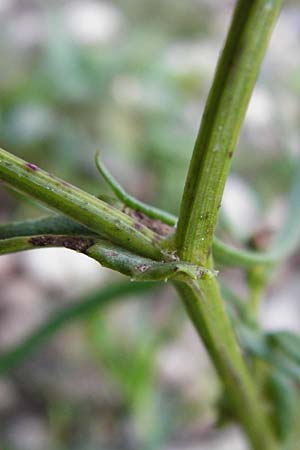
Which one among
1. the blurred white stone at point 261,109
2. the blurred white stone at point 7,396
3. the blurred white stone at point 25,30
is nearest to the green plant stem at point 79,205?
the blurred white stone at point 7,396

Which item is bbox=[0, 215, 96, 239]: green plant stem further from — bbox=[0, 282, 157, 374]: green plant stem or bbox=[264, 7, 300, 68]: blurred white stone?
bbox=[264, 7, 300, 68]: blurred white stone

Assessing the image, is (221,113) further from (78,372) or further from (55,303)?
(55,303)

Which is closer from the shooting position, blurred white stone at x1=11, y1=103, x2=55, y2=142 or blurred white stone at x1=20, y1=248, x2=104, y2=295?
blurred white stone at x1=20, y1=248, x2=104, y2=295

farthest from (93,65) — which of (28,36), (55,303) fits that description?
(55,303)

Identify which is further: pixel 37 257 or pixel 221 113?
pixel 37 257

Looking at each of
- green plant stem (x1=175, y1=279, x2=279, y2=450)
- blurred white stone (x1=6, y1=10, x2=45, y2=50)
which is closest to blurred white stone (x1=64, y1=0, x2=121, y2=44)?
blurred white stone (x1=6, y1=10, x2=45, y2=50)

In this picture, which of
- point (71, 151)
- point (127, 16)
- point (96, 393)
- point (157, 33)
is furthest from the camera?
point (127, 16)

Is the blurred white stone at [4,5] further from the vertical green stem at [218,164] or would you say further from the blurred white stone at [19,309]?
the vertical green stem at [218,164]

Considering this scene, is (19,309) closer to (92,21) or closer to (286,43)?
(92,21)
